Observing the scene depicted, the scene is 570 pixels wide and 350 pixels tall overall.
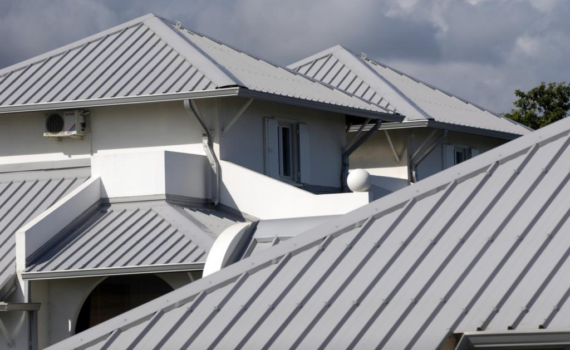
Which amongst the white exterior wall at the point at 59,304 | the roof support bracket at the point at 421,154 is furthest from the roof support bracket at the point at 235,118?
the roof support bracket at the point at 421,154

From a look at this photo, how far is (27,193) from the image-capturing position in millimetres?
19312

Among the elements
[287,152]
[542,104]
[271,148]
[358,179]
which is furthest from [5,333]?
[542,104]

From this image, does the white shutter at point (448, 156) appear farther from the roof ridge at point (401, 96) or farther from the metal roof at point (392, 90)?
the roof ridge at point (401, 96)

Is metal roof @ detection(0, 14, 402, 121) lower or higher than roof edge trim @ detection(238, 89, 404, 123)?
higher

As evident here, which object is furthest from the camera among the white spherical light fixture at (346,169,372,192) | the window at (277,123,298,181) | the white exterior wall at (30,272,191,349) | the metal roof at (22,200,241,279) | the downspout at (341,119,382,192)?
the downspout at (341,119,382,192)

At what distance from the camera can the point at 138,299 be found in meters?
17.5

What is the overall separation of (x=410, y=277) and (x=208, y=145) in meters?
10.6

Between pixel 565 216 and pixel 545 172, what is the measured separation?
0.48m

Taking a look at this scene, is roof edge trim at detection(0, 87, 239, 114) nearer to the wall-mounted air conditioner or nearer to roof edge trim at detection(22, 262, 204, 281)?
the wall-mounted air conditioner

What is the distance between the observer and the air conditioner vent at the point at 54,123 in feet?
66.4

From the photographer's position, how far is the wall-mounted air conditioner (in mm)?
20094

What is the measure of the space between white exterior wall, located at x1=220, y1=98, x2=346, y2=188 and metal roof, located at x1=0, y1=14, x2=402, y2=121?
1.66 feet

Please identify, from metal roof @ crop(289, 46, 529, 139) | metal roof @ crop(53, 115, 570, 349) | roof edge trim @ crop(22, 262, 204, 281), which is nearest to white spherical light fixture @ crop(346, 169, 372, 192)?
roof edge trim @ crop(22, 262, 204, 281)

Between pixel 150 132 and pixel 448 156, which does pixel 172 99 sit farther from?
pixel 448 156
